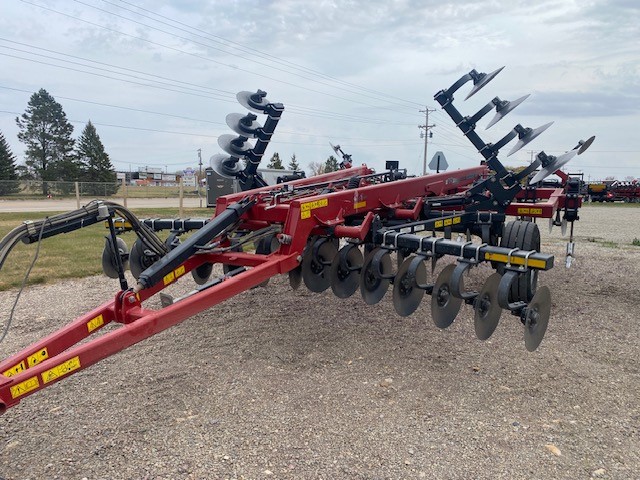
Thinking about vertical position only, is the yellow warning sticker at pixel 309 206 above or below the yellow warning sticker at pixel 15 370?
above

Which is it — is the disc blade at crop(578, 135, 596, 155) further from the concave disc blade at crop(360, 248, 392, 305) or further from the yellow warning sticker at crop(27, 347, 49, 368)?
the yellow warning sticker at crop(27, 347, 49, 368)

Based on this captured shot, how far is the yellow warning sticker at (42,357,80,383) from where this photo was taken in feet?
8.63

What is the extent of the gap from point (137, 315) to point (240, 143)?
3.16 m

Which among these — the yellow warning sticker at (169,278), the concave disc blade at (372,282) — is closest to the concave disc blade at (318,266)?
the concave disc blade at (372,282)

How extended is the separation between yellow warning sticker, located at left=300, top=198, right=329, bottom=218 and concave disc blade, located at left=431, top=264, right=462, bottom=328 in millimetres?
1174

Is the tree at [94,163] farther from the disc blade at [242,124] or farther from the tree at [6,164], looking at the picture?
the disc blade at [242,124]

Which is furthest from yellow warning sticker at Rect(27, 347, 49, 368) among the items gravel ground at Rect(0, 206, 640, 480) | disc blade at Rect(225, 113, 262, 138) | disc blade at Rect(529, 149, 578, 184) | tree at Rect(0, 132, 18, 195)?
tree at Rect(0, 132, 18, 195)

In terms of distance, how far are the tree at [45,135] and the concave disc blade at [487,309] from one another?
52129 mm

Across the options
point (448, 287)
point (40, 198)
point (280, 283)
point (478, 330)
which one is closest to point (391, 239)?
point (448, 287)

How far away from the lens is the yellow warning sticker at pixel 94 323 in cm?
324

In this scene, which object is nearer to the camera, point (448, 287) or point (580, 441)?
point (580, 441)

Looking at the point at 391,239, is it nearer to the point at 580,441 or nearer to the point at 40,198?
the point at 580,441

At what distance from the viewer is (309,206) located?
14.3 feet

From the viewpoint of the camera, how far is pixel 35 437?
3223 mm
